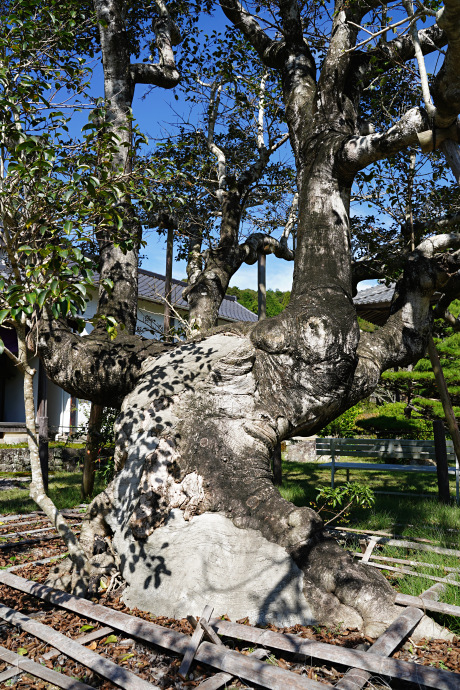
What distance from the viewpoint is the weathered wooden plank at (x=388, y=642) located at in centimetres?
249

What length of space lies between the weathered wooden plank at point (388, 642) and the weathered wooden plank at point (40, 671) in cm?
127

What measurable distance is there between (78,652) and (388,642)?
1.74 m

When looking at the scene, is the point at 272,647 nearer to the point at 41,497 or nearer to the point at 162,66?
the point at 41,497

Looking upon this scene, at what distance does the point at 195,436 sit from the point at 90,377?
4.41ft

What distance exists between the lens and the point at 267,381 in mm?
4805

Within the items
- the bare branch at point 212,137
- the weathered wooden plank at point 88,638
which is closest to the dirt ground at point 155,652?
the weathered wooden plank at point 88,638

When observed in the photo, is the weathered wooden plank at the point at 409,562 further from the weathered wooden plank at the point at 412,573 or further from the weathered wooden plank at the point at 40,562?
the weathered wooden plank at the point at 40,562

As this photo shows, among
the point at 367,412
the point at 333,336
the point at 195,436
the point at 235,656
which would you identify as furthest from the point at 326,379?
the point at 367,412

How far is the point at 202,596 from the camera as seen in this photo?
11.6 ft

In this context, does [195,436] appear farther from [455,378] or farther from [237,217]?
[455,378]

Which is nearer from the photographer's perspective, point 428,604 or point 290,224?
point 428,604

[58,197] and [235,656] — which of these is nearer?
[235,656]

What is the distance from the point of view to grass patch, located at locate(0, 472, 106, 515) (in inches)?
301

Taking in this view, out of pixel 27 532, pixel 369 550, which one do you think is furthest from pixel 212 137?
pixel 369 550
